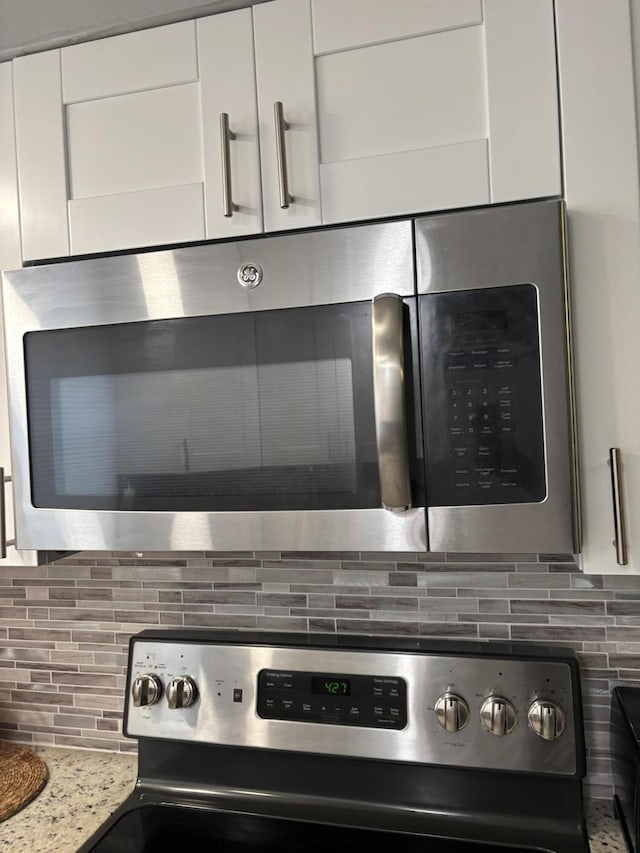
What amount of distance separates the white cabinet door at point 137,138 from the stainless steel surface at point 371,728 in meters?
0.71

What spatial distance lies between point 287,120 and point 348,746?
97 centimetres

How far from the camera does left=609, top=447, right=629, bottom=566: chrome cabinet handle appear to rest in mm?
837

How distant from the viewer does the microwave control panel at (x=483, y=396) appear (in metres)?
0.84

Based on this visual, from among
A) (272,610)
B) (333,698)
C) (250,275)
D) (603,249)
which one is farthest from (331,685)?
(603,249)

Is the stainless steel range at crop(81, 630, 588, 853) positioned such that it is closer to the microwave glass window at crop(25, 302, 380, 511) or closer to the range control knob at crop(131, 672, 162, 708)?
the range control knob at crop(131, 672, 162, 708)

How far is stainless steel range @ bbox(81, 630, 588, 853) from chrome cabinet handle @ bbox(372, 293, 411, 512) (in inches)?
16.5

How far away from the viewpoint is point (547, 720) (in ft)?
3.39

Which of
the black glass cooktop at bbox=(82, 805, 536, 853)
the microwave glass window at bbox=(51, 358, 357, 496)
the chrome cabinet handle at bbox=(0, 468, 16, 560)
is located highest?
the microwave glass window at bbox=(51, 358, 357, 496)

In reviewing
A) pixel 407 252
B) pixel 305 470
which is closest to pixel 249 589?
pixel 305 470

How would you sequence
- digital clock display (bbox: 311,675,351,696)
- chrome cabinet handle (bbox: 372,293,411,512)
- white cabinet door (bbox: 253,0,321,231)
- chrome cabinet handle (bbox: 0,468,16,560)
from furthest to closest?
1. digital clock display (bbox: 311,675,351,696)
2. chrome cabinet handle (bbox: 0,468,16,560)
3. white cabinet door (bbox: 253,0,321,231)
4. chrome cabinet handle (bbox: 372,293,411,512)

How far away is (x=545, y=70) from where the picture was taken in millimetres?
854

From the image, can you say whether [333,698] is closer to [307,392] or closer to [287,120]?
[307,392]

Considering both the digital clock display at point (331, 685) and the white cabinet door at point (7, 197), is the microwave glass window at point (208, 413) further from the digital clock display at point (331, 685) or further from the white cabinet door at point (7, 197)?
the digital clock display at point (331, 685)

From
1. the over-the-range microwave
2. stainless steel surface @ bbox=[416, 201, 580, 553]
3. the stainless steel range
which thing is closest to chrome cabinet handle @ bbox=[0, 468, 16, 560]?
the over-the-range microwave
